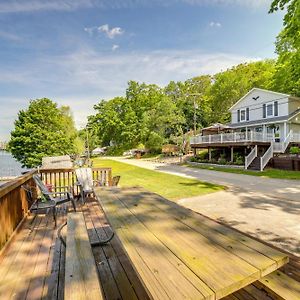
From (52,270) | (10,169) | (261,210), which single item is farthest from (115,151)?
(52,270)

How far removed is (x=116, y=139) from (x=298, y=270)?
1880 inches

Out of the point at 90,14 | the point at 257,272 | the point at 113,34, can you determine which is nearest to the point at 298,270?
the point at 257,272

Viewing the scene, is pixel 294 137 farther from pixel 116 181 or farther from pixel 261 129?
pixel 116 181

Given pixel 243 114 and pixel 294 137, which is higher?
pixel 243 114

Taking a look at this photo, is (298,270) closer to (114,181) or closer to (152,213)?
(152,213)

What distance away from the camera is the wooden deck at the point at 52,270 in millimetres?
2117

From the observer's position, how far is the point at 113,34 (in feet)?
45.2

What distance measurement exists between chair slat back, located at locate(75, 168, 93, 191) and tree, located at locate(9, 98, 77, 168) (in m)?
18.9

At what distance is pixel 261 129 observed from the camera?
2264 cm

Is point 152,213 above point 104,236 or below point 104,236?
above

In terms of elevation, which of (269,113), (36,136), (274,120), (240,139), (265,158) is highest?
(269,113)

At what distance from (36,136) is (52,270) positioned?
76.9ft

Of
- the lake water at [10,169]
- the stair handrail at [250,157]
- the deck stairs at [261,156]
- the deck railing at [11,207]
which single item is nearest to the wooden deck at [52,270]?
the deck railing at [11,207]

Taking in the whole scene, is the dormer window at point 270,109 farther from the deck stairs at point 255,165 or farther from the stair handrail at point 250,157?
the deck stairs at point 255,165
